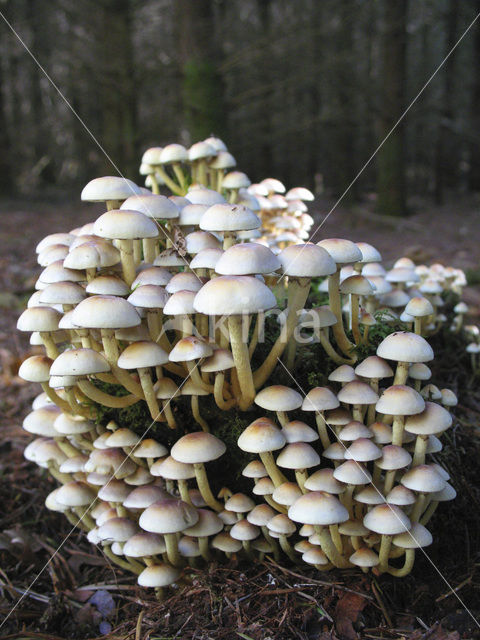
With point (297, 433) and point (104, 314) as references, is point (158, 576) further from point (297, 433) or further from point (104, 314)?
point (104, 314)

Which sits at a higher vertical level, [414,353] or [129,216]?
[129,216]

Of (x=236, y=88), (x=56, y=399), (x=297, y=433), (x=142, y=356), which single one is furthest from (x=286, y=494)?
(x=236, y=88)

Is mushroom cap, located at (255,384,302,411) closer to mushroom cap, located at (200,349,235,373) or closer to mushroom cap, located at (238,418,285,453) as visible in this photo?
mushroom cap, located at (238,418,285,453)

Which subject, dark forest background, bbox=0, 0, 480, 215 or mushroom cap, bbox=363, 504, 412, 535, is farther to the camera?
dark forest background, bbox=0, 0, 480, 215

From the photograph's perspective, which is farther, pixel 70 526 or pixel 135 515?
pixel 70 526

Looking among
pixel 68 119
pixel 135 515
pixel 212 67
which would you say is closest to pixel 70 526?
Answer: pixel 135 515

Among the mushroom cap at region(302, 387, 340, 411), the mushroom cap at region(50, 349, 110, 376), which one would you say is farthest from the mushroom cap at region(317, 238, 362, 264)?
the mushroom cap at region(50, 349, 110, 376)

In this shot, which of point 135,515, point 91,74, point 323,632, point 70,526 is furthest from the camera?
point 91,74

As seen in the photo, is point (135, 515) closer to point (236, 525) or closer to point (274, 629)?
point (236, 525)
